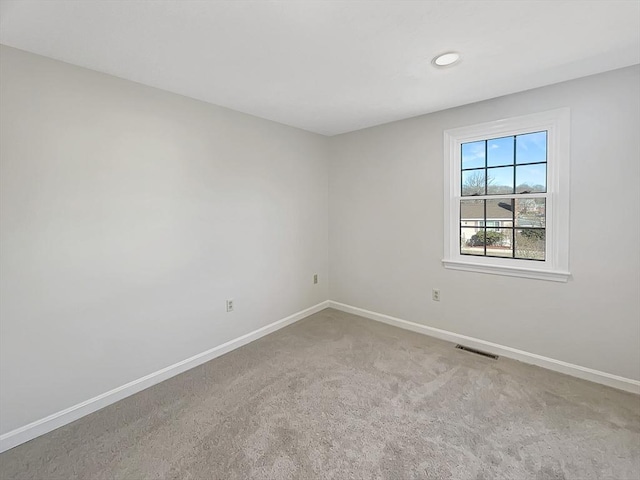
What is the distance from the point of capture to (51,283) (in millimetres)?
1934

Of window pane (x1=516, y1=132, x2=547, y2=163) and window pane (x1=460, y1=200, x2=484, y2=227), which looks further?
window pane (x1=460, y1=200, x2=484, y2=227)

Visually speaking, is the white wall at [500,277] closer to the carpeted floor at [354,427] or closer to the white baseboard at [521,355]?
the white baseboard at [521,355]

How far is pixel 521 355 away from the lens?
2.68 meters

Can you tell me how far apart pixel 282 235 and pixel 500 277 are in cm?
227

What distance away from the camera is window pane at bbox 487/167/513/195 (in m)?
2.75

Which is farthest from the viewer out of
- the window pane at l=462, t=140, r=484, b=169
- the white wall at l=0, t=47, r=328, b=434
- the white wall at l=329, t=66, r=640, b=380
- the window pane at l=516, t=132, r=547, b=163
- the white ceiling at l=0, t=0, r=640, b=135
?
the window pane at l=462, t=140, r=484, b=169

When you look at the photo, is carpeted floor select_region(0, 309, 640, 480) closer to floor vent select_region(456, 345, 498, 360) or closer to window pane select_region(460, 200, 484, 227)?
floor vent select_region(456, 345, 498, 360)

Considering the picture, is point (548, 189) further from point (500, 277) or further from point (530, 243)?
point (500, 277)

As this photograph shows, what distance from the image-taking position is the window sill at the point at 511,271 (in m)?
2.47

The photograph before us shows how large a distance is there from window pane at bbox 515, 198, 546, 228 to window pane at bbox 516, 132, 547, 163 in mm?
348

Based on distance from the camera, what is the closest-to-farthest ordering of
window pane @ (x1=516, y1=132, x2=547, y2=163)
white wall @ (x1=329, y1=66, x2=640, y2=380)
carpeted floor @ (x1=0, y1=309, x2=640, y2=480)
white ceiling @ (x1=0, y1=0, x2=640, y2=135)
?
white ceiling @ (x1=0, y1=0, x2=640, y2=135), carpeted floor @ (x1=0, y1=309, x2=640, y2=480), white wall @ (x1=329, y1=66, x2=640, y2=380), window pane @ (x1=516, y1=132, x2=547, y2=163)

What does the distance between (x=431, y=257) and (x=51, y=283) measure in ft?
10.5

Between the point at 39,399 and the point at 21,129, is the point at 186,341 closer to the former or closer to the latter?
the point at 39,399

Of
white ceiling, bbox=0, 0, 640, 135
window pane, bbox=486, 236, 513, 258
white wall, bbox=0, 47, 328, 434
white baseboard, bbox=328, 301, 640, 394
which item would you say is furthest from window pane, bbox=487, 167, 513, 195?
white wall, bbox=0, 47, 328, 434
